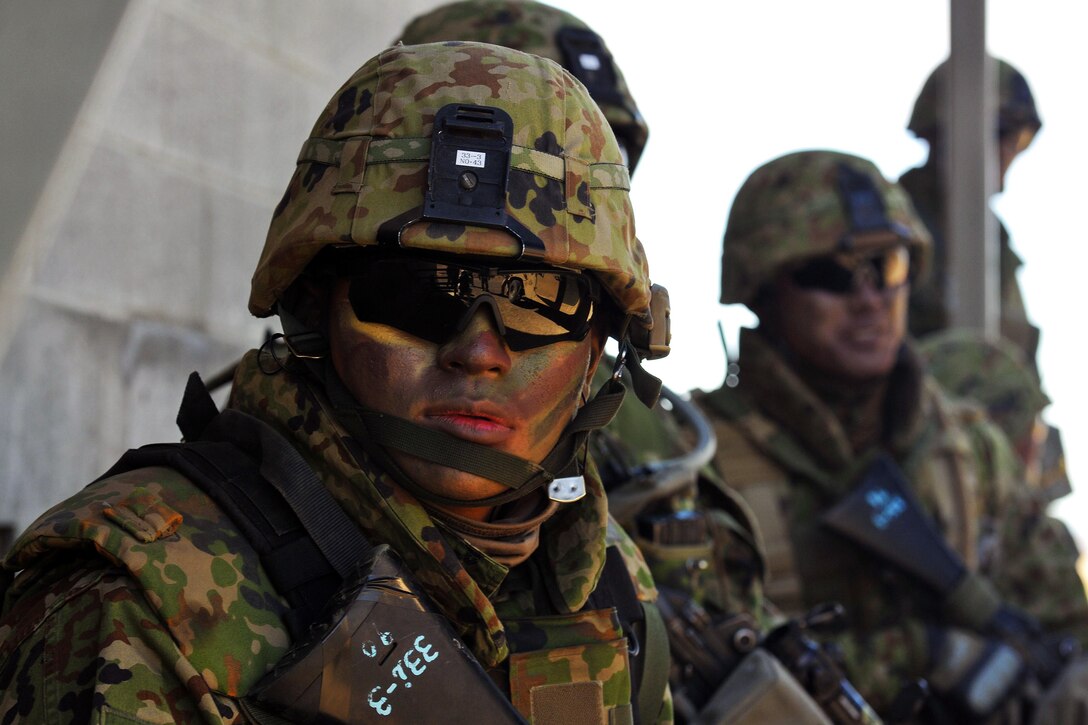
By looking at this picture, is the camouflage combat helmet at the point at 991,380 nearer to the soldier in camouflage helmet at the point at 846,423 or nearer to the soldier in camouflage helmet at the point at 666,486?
the soldier in camouflage helmet at the point at 846,423

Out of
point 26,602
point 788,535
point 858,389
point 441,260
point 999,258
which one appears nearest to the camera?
point 26,602

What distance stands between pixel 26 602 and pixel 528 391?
84 centimetres

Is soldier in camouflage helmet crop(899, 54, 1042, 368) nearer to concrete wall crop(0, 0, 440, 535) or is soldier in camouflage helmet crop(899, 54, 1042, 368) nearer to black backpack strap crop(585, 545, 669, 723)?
concrete wall crop(0, 0, 440, 535)

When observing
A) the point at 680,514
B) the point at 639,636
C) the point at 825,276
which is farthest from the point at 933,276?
the point at 639,636

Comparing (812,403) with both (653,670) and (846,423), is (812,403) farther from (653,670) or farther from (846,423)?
(653,670)

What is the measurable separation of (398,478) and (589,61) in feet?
7.48

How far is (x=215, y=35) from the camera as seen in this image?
6.05 meters

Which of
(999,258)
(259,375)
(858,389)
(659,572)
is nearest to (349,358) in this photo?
(259,375)

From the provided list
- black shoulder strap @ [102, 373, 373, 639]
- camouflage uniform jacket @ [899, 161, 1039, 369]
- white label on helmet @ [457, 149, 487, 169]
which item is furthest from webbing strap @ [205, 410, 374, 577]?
camouflage uniform jacket @ [899, 161, 1039, 369]

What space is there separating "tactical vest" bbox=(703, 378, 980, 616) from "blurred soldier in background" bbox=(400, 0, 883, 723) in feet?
3.57

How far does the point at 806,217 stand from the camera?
19.9 feet

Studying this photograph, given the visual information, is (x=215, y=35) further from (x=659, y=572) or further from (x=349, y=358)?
(x=349, y=358)

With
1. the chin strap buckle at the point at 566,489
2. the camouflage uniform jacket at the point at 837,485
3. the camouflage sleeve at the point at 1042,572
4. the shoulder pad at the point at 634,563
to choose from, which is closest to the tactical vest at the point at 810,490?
the camouflage uniform jacket at the point at 837,485

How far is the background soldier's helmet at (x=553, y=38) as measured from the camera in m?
4.50
